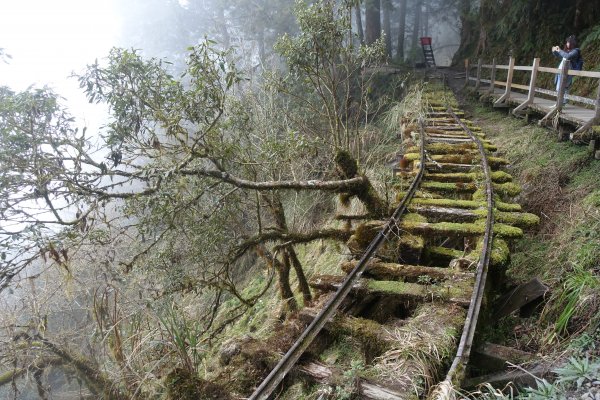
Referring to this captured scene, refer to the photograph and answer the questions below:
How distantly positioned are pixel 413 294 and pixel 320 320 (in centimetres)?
93

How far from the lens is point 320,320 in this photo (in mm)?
3400

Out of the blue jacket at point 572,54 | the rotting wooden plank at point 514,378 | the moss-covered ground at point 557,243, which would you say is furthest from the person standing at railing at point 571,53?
the rotting wooden plank at point 514,378

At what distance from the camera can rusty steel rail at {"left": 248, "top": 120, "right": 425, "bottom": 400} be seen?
109 inches

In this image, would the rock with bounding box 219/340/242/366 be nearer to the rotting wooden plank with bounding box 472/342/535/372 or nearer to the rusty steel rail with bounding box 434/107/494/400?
the rusty steel rail with bounding box 434/107/494/400

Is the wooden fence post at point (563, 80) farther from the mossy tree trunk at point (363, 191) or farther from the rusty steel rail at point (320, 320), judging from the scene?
the mossy tree trunk at point (363, 191)

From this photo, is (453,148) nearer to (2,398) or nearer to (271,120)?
(271,120)

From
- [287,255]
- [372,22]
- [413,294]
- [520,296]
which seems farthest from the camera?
[372,22]

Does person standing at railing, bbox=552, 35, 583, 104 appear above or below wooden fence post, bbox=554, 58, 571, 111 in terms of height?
above

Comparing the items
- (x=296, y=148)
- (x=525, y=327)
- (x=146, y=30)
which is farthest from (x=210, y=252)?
(x=146, y=30)

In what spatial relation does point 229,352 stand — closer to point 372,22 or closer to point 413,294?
point 413,294

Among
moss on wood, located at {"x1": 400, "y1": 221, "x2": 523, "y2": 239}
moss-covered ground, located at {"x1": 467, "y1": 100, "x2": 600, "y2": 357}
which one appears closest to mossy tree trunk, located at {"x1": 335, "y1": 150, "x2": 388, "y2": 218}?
moss on wood, located at {"x1": 400, "y1": 221, "x2": 523, "y2": 239}

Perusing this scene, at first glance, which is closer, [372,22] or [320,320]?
[320,320]

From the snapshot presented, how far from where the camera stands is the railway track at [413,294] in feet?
9.16

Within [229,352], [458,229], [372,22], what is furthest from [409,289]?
[372,22]
